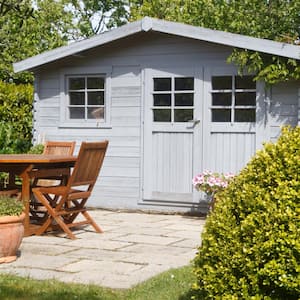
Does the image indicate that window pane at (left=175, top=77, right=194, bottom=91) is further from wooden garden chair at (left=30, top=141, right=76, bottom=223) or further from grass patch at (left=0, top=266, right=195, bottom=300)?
grass patch at (left=0, top=266, right=195, bottom=300)

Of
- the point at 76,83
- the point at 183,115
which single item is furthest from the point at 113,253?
the point at 76,83

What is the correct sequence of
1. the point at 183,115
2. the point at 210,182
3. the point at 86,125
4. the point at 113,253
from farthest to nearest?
the point at 86,125 < the point at 183,115 < the point at 210,182 < the point at 113,253

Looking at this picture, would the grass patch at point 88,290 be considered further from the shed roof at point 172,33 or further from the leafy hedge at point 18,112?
the leafy hedge at point 18,112

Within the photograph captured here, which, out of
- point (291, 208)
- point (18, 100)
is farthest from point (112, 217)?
point (291, 208)

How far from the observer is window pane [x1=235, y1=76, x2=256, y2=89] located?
9.13 m

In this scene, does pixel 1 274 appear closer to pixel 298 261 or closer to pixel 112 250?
pixel 112 250

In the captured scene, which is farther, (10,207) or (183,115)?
(183,115)

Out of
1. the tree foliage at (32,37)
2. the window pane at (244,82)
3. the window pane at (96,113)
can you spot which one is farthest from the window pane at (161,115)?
the tree foliage at (32,37)

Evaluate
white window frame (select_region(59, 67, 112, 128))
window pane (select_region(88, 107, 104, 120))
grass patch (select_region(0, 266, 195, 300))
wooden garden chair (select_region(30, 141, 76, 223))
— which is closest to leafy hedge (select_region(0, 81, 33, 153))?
white window frame (select_region(59, 67, 112, 128))

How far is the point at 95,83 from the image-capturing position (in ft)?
33.7

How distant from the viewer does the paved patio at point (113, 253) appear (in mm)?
5480

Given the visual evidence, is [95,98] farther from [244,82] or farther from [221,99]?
[244,82]

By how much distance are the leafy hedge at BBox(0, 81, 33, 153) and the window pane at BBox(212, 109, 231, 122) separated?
4253 mm

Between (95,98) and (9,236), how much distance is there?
4.71m
